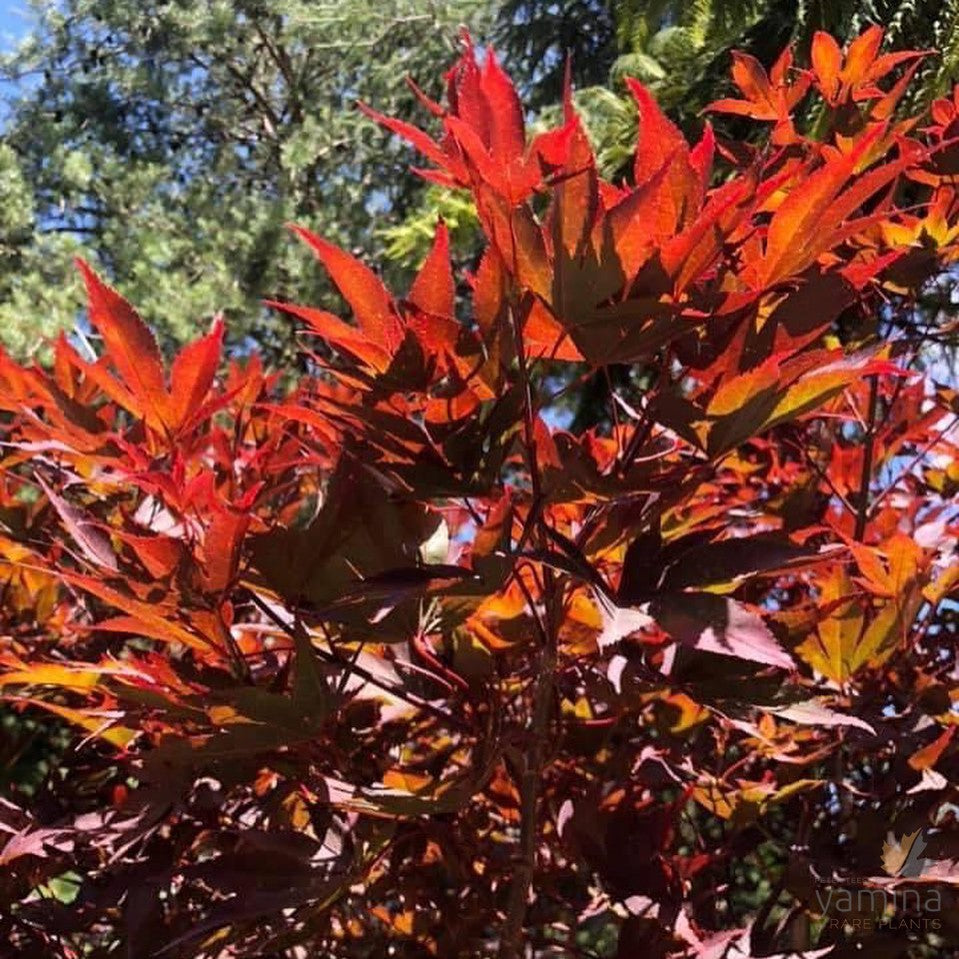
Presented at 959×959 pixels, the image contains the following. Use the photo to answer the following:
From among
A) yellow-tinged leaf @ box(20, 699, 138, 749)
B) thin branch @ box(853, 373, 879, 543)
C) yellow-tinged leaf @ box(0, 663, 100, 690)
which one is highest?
yellow-tinged leaf @ box(0, 663, 100, 690)

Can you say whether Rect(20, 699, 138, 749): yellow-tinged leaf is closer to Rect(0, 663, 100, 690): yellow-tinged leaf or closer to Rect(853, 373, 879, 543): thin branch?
Rect(0, 663, 100, 690): yellow-tinged leaf

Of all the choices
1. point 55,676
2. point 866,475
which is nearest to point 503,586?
point 55,676

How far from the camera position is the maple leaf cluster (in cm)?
53

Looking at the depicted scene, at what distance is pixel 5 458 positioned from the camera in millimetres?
886

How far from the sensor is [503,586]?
551mm

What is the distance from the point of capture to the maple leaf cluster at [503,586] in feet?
1.75

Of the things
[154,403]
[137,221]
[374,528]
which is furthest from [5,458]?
[137,221]

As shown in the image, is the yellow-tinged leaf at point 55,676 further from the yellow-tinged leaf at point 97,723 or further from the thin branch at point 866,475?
the thin branch at point 866,475
